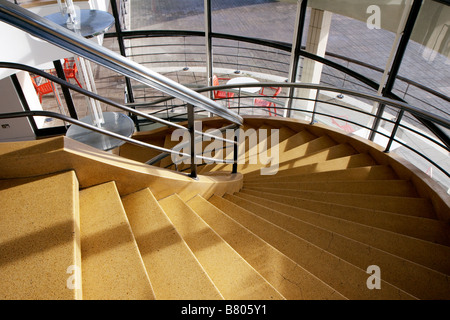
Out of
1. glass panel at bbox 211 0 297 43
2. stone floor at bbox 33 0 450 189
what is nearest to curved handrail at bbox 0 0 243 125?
stone floor at bbox 33 0 450 189

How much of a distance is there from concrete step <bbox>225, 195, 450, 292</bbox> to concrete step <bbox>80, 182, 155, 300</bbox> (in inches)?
46.6

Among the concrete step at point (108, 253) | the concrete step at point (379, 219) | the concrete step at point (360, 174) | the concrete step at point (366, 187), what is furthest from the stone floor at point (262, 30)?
the concrete step at point (108, 253)

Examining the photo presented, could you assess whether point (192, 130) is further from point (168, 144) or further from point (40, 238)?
point (168, 144)

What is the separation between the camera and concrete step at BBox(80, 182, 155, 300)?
4.25ft

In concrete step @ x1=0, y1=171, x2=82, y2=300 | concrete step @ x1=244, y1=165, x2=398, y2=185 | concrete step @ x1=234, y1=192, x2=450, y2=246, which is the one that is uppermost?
concrete step @ x1=0, y1=171, x2=82, y2=300

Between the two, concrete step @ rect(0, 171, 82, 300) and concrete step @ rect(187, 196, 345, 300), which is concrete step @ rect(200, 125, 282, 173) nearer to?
concrete step @ rect(187, 196, 345, 300)

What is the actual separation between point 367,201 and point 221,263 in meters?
1.52

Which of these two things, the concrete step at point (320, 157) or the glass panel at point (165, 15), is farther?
the glass panel at point (165, 15)

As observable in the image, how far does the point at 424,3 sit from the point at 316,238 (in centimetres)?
263

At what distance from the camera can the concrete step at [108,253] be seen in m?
1.29

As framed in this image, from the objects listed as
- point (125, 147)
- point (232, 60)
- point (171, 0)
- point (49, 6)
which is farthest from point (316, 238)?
point (232, 60)

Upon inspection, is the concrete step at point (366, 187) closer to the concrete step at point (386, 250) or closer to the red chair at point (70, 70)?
the concrete step at point (386, 250)

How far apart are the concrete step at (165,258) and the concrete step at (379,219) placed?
46.2 inches
